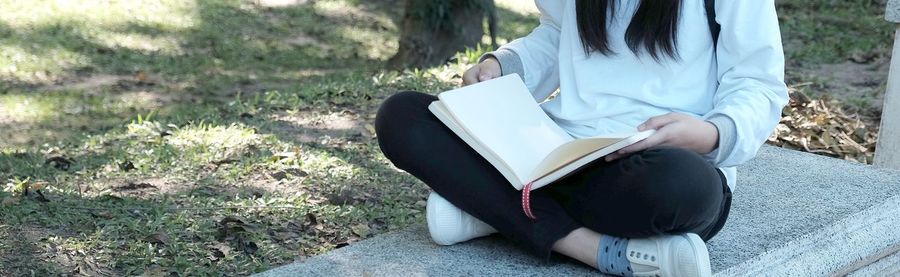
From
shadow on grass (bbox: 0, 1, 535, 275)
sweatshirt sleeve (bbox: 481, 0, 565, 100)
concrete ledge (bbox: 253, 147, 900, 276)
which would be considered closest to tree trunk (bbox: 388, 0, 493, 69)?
shadow on grass (bbox: 0, 1, 535, 275)

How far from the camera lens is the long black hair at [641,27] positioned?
98.4 inches

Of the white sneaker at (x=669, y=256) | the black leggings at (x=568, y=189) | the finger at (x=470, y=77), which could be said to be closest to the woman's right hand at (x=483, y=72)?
the finger at (x=470, y=77)

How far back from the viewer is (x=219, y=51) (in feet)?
25.6

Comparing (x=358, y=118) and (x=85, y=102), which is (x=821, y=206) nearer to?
(x=358, y=118)

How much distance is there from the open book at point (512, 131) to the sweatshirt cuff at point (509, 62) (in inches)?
4.2

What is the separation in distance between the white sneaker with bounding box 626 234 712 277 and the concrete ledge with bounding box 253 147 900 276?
13cm

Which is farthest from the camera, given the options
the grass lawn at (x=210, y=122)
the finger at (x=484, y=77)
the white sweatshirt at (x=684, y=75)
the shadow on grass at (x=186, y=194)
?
the grass lawn at (x=210, y=122)

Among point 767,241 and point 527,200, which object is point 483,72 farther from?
point 767,241

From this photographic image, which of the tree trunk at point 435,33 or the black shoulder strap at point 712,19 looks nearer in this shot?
the black shoulder strap at point 712,19

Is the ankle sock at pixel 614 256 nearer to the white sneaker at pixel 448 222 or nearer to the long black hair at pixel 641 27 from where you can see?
the white sneaker at pixel 448 222

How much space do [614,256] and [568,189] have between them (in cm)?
17

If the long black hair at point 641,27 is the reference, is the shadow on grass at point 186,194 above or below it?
below

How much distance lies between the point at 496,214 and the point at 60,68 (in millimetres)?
5083

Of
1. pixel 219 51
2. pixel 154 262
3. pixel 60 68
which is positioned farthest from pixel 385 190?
pixel 219 51
